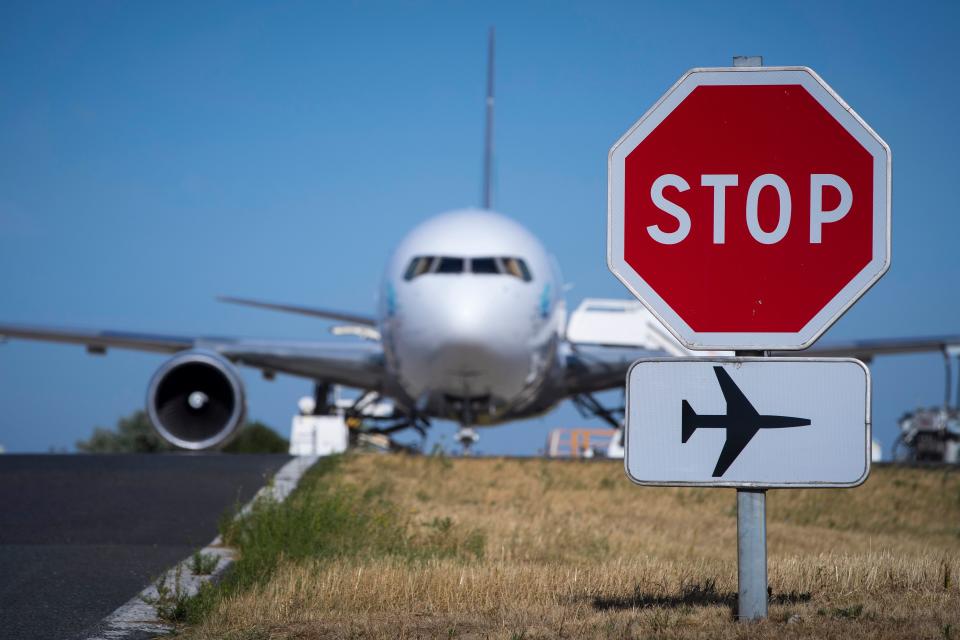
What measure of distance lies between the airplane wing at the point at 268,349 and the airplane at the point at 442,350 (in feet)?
0.07

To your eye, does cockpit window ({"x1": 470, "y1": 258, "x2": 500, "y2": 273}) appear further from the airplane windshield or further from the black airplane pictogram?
the black airplane pictogram

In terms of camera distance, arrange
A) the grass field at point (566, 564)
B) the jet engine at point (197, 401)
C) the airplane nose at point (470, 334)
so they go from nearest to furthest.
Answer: the grass field at point (566, 564), the airplane nose at point (470, 334), the jet engine at point (197, 401)

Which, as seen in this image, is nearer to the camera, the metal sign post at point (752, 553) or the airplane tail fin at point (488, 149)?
the metal sign post at point (752, 553)

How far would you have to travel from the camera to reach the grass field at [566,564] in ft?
12.2

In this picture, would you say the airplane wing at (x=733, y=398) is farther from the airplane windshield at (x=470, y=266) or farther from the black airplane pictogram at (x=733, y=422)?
the airplane windshield at (x=470, y=266)

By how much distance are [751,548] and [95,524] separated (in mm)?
5244

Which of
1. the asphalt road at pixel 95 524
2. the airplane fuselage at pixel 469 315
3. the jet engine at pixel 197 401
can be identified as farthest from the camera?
the jet engine at pixel 197 401

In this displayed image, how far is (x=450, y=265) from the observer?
16750 millimetres

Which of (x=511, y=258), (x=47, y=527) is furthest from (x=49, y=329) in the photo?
(x=47, y=527)

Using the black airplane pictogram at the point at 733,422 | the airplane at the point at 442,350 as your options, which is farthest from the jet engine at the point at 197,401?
the black airplane pictogram at the point at 733,422

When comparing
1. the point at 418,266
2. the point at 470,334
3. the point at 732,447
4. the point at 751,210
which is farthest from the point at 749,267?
the point at 418,266

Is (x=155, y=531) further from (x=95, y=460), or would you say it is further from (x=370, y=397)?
(x=370, y=397)

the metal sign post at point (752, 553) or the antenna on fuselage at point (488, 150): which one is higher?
the antenna on fuselage at point (488, 150)

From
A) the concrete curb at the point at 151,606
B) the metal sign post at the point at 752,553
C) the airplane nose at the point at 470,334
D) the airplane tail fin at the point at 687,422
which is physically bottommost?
the concrete curb at the point at 151,606
